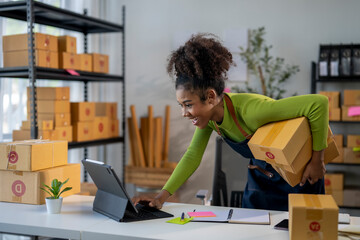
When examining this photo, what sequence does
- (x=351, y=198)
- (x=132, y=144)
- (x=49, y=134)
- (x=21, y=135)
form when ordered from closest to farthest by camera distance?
(x=21, y=135) → (x=49, y=134) → (x=351, y=198) → (x=132, y=144)

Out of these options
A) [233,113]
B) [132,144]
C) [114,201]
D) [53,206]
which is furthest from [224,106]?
[132,144]

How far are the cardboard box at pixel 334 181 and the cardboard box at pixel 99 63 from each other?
2.09 m

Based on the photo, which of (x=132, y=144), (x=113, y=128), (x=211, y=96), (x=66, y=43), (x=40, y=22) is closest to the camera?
(x=211, y=96)

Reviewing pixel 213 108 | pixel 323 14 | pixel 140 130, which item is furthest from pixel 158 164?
pixel 213 108

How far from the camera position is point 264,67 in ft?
14.2

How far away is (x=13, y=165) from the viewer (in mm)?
2156

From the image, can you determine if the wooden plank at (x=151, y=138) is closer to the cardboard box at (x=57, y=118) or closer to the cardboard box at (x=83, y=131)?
the cardboard box at (x=83, y=131)

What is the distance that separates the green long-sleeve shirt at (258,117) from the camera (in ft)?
5.77

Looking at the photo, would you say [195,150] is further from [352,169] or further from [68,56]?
[352,169]

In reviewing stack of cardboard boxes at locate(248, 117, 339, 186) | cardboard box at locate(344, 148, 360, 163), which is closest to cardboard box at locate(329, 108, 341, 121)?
cardboard box at locate(344, 148, 360, 163)

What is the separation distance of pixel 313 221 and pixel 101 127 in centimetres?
266

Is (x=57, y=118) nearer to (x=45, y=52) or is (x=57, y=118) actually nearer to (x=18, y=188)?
(x=45, y=52)

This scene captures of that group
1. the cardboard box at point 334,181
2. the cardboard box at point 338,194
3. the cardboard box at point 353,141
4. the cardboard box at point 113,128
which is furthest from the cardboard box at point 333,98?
the cardboard box at point 113,128

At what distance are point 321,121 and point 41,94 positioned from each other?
2149 mm
